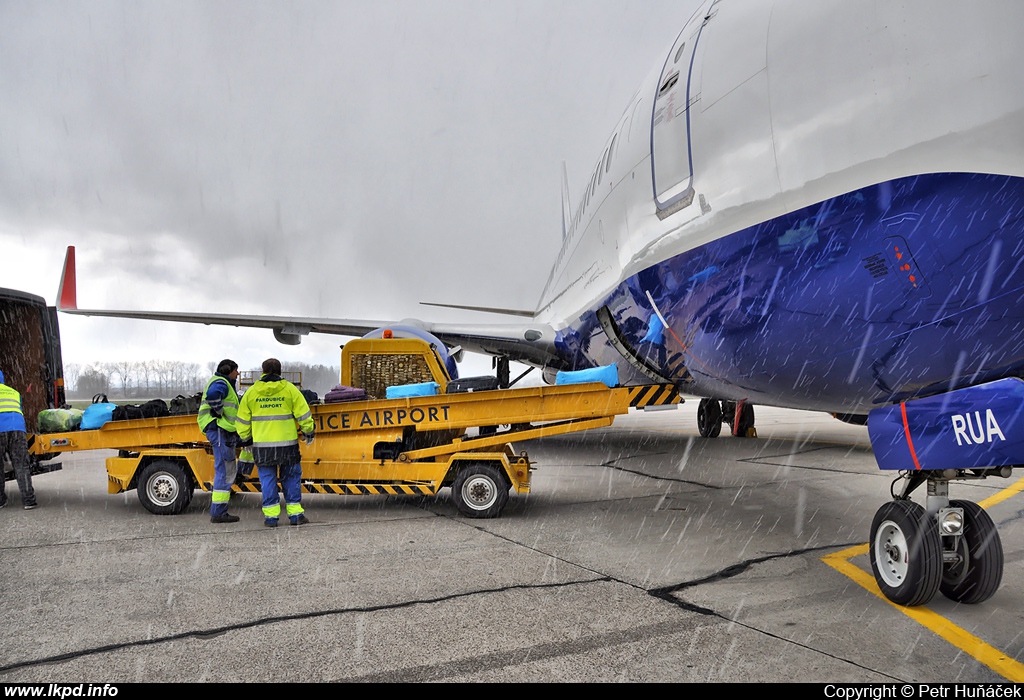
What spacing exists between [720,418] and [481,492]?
8.40m

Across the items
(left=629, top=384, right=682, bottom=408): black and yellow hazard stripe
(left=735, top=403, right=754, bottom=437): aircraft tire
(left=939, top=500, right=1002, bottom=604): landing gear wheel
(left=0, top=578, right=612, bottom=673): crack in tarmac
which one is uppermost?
(left=629, top=384, right=682, bottom=408): black and yellow hazard stripe

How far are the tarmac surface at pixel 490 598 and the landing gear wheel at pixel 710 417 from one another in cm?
608

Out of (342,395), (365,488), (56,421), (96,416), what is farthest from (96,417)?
(365,488)

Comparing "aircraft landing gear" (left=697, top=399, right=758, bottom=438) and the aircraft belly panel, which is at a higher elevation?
the aircraft belly panel

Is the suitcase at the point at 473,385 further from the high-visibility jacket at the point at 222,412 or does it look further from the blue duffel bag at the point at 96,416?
the blue duffel bag at the point at 96,416

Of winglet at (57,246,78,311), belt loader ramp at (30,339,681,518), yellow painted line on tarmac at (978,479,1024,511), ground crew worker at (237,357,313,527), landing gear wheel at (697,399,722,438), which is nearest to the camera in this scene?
ground crew worker at (237,357,313,527)

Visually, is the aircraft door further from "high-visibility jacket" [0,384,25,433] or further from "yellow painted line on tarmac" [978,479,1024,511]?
"high-visibility jacket" [0,384,25,433]

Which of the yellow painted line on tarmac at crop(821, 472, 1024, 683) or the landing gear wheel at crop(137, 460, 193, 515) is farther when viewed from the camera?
Answer: the landing gear wheel at crop(137, 460, 193, 515)

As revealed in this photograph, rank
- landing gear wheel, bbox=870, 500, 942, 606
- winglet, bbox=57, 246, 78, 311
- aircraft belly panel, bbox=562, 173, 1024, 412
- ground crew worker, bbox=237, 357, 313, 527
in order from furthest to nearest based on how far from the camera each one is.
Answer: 1. winglet, bbox=57, 246, 78, 311
2. ground crew worker, bbox=237, 357, 313, 527
3. landing gear wheel, bbox=870, 500, 942, 606
4. aircraft belly panel, bbox=562, 173, 1024, 412

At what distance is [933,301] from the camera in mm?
2961

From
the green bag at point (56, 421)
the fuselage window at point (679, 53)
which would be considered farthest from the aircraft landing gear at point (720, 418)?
the green bag at point (56, 421)

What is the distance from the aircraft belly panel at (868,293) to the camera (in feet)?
8.90

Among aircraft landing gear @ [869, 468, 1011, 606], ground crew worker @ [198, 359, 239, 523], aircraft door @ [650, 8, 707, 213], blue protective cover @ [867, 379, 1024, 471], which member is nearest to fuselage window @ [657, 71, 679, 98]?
aircraft door @ [650, 8, 707, 213]

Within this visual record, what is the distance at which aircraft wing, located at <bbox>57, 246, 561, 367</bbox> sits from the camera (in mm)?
10648
